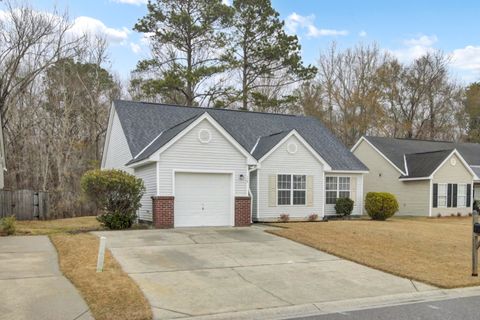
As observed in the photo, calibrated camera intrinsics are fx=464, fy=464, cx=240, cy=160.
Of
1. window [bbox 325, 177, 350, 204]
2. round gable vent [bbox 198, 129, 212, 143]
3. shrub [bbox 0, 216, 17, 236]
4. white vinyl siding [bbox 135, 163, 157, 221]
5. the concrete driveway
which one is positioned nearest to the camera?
the concrete driveway

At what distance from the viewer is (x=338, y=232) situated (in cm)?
1627

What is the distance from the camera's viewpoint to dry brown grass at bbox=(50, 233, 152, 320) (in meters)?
6.98

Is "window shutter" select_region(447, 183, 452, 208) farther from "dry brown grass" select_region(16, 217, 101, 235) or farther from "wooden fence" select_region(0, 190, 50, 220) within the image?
"wooden fence" select_region(0, 190, 50, 220)

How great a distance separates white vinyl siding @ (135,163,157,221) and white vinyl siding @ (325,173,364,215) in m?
9.79

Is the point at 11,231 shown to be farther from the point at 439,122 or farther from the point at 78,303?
the point at 439,122

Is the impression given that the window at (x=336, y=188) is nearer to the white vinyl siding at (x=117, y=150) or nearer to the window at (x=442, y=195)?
the window at (x=442, y=195)

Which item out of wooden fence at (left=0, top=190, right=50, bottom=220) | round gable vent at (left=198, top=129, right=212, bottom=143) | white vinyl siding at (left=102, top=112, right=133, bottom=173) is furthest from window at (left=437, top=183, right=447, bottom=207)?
wooden fence at (left=0, top=190, right=50, bottom=220)

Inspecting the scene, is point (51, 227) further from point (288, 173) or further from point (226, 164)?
point (288, 173)

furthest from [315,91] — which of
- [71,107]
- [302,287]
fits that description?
[302,287]

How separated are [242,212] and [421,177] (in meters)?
14.8

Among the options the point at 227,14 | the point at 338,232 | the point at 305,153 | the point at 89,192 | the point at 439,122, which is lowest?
the point at 338,232

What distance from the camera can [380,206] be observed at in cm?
2359

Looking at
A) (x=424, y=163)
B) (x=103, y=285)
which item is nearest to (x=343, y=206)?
(x=424, y=163)

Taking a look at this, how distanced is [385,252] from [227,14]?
89.2 feet
